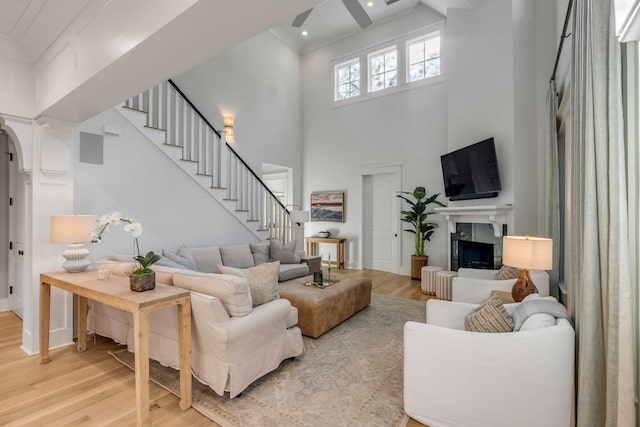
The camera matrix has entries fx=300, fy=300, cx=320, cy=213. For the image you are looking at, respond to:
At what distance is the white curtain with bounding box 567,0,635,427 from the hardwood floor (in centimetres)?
106

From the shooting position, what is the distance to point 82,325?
2.98 m

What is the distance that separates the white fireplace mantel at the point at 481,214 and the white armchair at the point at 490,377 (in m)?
3.05

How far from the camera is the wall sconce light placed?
244 inches

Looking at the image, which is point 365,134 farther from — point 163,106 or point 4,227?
point 4,227

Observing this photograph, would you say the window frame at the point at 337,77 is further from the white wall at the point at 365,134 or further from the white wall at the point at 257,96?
the white wall at the point at 257,96

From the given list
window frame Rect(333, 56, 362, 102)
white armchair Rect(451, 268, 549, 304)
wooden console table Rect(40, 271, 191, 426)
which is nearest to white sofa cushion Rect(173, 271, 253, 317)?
wooden console table Rect(40, 271, 191, 426)

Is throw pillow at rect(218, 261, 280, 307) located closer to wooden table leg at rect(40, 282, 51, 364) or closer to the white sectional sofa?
the white sectional sofa

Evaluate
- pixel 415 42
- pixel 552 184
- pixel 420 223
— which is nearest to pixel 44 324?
pixel 552 184

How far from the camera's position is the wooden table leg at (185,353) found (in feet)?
6.74

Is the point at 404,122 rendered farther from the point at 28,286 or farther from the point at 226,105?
the point at 28,286

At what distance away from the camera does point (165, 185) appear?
13.5 ft

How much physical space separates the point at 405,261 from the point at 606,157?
17.5 ft

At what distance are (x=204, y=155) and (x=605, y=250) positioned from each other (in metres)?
5.00

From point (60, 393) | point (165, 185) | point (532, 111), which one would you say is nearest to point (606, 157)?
point (60, 393)
